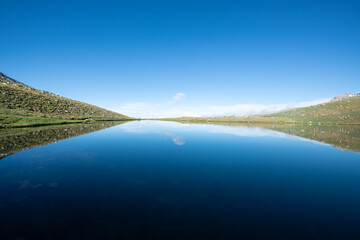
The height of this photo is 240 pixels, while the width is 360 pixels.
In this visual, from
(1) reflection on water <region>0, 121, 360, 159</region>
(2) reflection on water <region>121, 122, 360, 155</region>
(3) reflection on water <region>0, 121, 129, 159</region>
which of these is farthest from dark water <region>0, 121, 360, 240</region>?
(2) reflection on water <region>121, 122, 360, 155</region>

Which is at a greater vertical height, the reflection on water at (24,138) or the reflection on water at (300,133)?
the reflection on water at (24,138)

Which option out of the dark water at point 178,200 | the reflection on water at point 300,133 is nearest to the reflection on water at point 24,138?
the dark water at point 178,200

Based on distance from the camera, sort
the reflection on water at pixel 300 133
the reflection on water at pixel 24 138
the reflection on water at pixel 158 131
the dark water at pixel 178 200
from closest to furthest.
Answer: the dark water at pixel 178 200, the reflection on water at pixel 24 138, the reflection on water at pixel 158 131, the reflection on water at pixel 300 133

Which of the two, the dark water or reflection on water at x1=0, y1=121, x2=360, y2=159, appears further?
reflection on water at x1=0, y1=121, x2=360, y2=159

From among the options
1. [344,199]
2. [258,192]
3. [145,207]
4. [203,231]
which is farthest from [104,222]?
[344,199]

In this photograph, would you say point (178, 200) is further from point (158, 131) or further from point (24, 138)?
point (158, 131)

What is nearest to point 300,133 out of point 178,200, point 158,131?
point 158,131

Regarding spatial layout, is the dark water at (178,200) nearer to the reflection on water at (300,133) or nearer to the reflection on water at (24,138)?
the reflection on water at (24,138)

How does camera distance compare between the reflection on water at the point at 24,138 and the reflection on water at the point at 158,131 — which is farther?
the reflection on water at the point at 158,131

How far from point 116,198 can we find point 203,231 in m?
3.75

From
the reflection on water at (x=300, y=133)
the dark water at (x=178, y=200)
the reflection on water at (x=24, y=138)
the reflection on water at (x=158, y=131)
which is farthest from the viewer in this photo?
the reflection on water at (x=300, y=133)

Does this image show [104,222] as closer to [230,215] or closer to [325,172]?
[230,215]

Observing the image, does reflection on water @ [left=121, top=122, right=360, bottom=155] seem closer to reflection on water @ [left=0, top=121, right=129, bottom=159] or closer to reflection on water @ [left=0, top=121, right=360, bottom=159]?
reflection on water @ [left=0, top=121, right=360, bottom=159]

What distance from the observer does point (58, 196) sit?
6.69 metres
